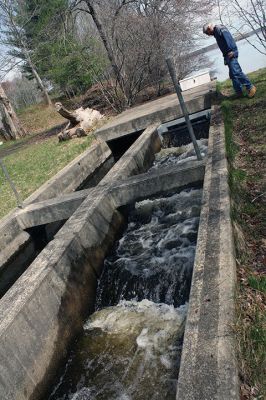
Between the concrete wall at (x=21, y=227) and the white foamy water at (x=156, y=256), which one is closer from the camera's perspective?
the white foamy water at (x=156, y=256)

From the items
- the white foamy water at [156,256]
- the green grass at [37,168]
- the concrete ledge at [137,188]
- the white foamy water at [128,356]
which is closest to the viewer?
the white foamy water at [128,356]

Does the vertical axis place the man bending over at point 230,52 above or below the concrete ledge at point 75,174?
above

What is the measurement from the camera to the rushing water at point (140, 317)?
11.1ft

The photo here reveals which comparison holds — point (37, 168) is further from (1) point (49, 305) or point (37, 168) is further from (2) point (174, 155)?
(1) point (49, 305)

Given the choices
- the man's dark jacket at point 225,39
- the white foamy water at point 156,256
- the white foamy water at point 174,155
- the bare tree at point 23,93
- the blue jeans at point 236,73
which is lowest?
the white foamy water at point 156,256

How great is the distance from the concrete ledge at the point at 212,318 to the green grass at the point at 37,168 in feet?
17.3

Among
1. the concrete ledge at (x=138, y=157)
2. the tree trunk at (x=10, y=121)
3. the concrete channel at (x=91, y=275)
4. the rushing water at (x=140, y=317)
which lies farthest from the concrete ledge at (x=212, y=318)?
the tree trunk at (x=10, y=121)

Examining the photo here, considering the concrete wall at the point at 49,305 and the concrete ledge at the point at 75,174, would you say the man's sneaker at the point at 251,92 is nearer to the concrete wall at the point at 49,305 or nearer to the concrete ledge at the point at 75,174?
the concrete ledge at the point at 75,174

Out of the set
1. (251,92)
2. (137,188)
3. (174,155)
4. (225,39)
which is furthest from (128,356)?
(225,39)

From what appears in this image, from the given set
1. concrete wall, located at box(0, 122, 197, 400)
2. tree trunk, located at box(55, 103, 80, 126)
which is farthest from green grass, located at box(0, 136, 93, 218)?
concrete wall, located at box(0, 122, 197, 400)

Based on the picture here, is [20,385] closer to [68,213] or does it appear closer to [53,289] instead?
[53,289]

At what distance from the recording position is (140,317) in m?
4.20

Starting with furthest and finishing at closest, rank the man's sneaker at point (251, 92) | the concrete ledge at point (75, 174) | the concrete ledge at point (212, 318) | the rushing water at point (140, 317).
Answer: the man's sneaker at point (251, 92), the concrete ledge at point (75, 174), the rushing water at point (140, 317), the concrete ledge at point (212, 318)

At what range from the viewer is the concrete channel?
8.04ft
